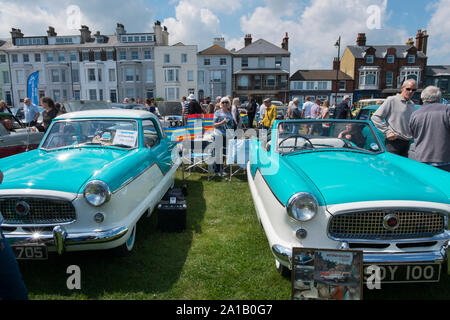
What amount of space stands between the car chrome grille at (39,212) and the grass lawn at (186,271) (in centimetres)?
62

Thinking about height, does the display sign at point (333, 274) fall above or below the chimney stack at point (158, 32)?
below

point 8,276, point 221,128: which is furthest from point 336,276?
point 221,128

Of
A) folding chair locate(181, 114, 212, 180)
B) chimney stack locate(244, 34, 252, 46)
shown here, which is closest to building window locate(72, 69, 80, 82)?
chimney stack locate(244, 34, 252, 46)

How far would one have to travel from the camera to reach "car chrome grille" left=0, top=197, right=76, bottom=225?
304 centimetres

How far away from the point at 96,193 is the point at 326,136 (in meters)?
3.23

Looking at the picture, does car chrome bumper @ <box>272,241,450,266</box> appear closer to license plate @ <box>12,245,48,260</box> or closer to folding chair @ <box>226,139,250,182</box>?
license plate @ <box>12,245,48,260</box>

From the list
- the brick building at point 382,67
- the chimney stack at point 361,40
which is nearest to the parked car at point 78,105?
the brick building at point 382,67

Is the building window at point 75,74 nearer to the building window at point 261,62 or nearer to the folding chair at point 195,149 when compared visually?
the building window at point 261,62

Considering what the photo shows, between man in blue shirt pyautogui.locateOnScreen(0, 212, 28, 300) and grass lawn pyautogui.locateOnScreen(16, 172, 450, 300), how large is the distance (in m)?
1.00

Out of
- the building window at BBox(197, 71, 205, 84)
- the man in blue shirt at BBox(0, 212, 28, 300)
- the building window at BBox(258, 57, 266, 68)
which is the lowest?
the man in blue shirt at BBox(0, 212, 28, 300)

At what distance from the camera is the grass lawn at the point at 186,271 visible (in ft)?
9.51

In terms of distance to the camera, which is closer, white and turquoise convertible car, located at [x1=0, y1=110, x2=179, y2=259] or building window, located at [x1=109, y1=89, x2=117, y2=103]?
white and turquoise convertible car, located at [x1=0, y1=110, x2=179, y2=259]

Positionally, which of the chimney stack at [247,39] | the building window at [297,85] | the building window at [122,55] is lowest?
the building window at [297,85]
